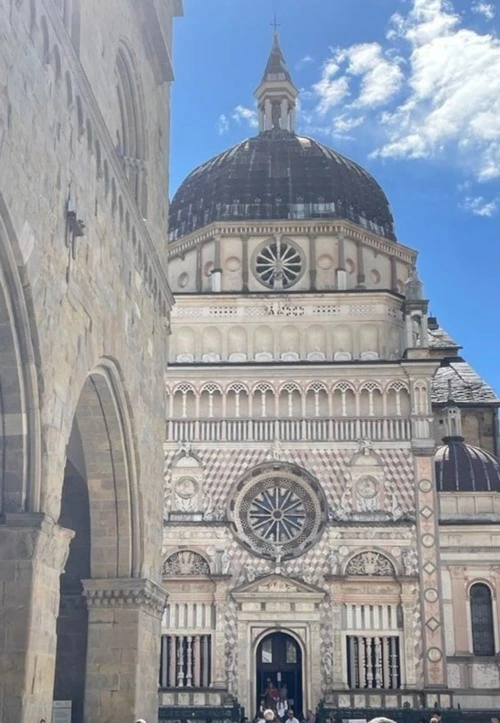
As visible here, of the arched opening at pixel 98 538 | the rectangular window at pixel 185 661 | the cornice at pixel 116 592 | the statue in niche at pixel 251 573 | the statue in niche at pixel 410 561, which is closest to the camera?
the arched opening at pixel 98 538

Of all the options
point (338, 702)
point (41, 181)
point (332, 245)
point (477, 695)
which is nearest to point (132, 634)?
point (41, 181)

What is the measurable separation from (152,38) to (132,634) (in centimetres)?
992

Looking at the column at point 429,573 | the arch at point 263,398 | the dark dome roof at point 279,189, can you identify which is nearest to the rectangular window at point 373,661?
the column at point 429,573

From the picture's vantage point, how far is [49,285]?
1142cm

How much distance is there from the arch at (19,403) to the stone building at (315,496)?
869 inches

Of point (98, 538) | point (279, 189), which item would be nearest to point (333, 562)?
point (279, 189)

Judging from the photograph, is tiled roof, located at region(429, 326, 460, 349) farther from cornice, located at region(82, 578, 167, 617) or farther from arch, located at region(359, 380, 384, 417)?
cornice, located at region(82, 578, 167, 617)

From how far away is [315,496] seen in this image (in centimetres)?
3344

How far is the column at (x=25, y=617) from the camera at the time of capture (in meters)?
10.4

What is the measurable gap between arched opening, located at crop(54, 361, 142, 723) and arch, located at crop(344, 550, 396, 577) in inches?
690

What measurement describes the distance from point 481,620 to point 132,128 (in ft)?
74.5

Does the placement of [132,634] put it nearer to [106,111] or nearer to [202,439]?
[106,111]

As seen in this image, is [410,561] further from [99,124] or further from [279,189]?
[99,124]

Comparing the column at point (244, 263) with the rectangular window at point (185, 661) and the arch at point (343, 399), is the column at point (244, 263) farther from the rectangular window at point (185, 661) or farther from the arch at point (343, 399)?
the rectangular window at point (185, 661)
